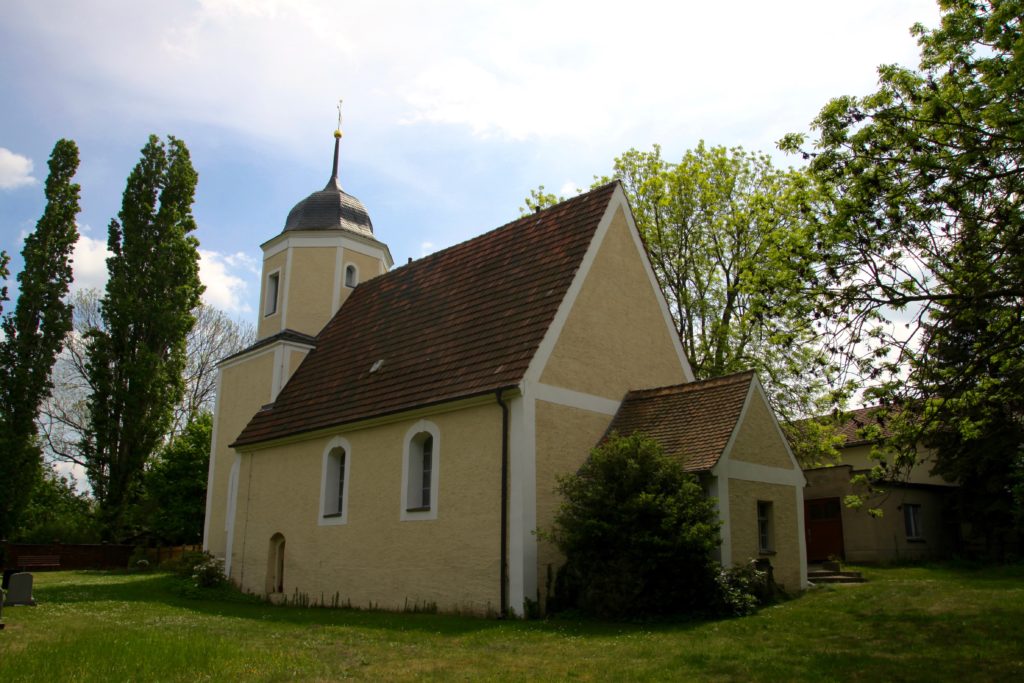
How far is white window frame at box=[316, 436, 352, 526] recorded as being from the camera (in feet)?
63.1

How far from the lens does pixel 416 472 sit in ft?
58.5

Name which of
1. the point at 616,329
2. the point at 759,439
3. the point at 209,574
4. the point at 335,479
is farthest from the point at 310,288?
the point at 759,439

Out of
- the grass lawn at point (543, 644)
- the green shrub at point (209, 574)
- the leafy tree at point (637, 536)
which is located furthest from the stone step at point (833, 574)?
the green shrub at point (209, 574)

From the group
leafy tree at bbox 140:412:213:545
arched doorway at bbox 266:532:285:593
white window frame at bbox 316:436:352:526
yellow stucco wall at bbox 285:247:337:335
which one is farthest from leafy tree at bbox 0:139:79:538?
white window frame at bbox 316:436:352:526

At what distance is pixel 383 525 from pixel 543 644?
23.4 ft

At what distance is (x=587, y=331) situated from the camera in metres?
17.5

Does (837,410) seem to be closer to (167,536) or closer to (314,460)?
(314,460)

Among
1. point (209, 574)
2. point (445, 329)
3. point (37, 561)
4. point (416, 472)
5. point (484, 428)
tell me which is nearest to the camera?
point (484, 428)

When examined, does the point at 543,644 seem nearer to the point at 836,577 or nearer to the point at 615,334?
the point at 615,334

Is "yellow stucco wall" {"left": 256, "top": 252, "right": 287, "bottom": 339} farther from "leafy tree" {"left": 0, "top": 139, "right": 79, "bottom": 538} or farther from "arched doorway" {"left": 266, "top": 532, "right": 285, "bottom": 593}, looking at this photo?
"leafy tree" {"left": 0, "top": 139, "right": 79, "bottom": 538}

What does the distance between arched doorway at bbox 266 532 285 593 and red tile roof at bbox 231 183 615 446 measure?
103 inches

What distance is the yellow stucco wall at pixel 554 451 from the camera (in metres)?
15.3

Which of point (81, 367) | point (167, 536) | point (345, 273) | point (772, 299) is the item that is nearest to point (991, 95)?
point (772, 299)

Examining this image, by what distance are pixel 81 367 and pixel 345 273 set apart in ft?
61.2
